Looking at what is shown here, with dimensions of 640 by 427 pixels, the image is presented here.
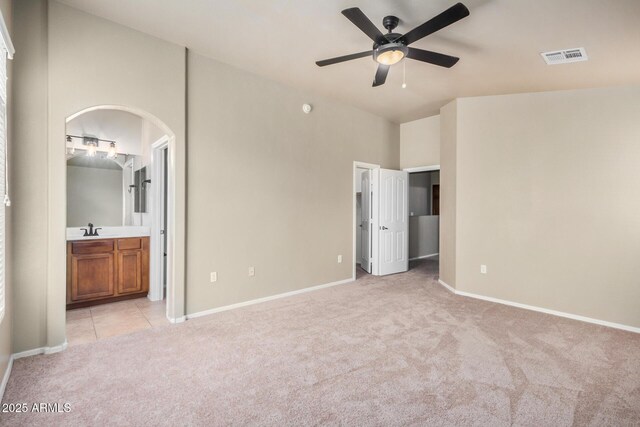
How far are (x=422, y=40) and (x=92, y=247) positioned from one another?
14.2 feet

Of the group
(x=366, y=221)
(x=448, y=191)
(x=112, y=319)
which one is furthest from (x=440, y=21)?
(x=112, y=319)

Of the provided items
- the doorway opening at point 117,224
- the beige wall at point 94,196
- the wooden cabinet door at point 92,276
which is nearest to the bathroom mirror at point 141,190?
the doorway opening at point 117,224

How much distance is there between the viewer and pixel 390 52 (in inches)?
96.4

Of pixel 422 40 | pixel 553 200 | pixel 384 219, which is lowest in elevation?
pixel 384 219

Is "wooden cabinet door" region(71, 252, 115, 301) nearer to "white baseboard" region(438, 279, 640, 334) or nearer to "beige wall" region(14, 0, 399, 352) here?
"beige wall" region(14, 0, 399, 352)

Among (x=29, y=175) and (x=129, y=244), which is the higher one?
(x=29, y=175)

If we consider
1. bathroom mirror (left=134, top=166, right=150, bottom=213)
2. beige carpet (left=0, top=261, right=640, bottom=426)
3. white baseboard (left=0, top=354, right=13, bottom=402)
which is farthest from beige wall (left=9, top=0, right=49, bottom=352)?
bathroom mirror (left=134, top=166, right=150, bottom=213)

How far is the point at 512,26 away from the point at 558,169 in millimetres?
1945

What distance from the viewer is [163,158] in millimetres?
4035

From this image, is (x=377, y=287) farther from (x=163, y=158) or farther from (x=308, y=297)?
(x=163, y=158)

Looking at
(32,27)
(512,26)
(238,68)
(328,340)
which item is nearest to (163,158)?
(238,68)

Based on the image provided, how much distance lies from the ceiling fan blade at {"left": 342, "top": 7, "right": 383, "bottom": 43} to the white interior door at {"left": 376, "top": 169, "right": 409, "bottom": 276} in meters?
3.23

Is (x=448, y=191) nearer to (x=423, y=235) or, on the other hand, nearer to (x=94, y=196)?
(x=423, y=235)

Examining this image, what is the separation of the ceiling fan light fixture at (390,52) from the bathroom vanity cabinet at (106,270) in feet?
12.0
